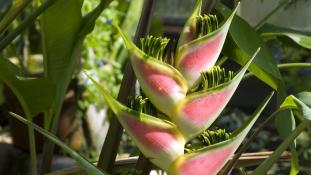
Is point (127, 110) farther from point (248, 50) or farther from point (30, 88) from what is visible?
point (30, 88)

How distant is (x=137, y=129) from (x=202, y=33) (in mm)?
110

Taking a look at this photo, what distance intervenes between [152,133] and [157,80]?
0.15 feet

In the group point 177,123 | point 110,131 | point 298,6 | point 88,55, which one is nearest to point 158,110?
point 177,123

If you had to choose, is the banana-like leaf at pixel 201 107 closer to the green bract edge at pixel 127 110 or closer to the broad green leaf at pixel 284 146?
the green bract edge at pixel 127 110

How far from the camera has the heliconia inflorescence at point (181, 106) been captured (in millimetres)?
478

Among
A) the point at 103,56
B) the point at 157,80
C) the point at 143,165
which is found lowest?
the point at 103,56

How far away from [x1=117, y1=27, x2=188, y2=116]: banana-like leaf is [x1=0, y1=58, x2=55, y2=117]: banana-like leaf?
0.85 ft

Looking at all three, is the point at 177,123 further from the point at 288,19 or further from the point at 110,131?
the point at 288,19

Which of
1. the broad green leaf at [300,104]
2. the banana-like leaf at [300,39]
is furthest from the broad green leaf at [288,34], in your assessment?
the broad green leaf at [300,104]

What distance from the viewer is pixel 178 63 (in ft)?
1.65

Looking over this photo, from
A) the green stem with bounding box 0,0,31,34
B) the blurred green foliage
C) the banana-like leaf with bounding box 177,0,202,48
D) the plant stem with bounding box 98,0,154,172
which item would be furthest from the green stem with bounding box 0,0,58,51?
the blurred green foliage

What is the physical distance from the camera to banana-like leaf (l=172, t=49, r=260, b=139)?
48 centimetres

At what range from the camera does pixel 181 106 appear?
0.48 metres

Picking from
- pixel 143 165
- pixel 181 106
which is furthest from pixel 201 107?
pixel 143 165
